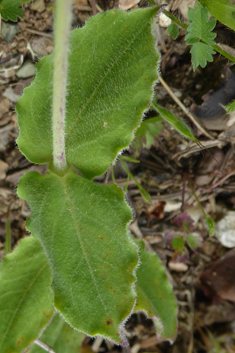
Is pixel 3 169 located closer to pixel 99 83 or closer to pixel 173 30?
pixel 99 83

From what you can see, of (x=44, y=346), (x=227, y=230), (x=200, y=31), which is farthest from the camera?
(x=227, y=230)

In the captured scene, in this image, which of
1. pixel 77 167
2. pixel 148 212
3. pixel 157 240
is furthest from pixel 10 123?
pixel 157 240

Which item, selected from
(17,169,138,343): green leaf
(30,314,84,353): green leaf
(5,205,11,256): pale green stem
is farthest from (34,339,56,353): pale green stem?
(17,169,138,343): green leaf

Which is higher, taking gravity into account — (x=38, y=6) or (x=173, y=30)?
(x=38, y=6)

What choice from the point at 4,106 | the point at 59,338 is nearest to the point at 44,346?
the point at 59,338

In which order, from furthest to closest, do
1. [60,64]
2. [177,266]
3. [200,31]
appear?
[177,266] < [200,31] < [60,64]

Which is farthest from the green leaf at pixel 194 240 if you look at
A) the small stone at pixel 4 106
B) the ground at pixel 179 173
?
the small stone at pixel 4 106

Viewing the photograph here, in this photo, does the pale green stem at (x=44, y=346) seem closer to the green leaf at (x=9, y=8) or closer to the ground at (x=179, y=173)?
the ground at (x=179, y=173)

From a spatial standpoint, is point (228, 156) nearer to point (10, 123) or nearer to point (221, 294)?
point (221, 294)
